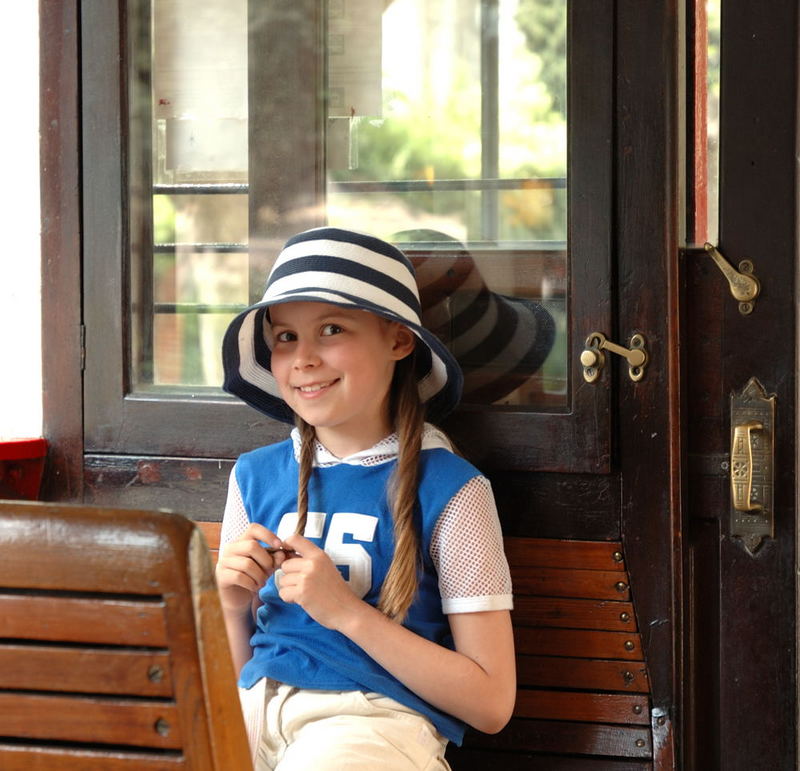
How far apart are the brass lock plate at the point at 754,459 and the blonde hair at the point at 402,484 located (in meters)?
0.55

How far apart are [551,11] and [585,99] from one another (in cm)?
17

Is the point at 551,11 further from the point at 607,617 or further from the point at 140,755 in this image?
the point at 140,755

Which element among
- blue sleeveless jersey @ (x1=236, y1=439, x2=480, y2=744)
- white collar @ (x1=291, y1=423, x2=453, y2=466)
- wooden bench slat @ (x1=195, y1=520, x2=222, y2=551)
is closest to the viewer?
blue sleeveless jersey @ (x1=236, y1=439, x2=480, y2=744)

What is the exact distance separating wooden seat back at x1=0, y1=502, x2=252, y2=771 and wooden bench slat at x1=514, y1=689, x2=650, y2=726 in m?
1.17

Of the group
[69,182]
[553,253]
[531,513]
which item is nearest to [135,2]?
[69,182]

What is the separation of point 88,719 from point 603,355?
1240 millimetres

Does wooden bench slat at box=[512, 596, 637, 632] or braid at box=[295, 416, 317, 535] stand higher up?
braid at box=[295, 416, 317, 535]

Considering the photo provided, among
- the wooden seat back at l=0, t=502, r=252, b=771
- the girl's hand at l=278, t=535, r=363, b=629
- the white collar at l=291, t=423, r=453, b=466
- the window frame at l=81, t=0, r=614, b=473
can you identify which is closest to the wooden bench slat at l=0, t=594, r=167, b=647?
the wooden seat back at l=0, t=502, r=252, b=771

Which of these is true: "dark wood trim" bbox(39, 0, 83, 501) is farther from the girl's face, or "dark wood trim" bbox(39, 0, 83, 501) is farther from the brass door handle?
the brass door handle

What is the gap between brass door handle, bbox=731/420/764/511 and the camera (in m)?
1.93

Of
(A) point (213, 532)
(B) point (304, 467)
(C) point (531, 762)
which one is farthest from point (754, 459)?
(A) point (213, 532)

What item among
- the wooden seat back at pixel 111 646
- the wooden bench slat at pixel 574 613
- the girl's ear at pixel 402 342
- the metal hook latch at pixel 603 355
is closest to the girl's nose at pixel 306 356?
the girl's ear at pixel 402 342

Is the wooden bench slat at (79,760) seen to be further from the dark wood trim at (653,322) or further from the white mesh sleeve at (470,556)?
the dark wood trim at (653,322)

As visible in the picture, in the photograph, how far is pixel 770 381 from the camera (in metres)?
1.94
